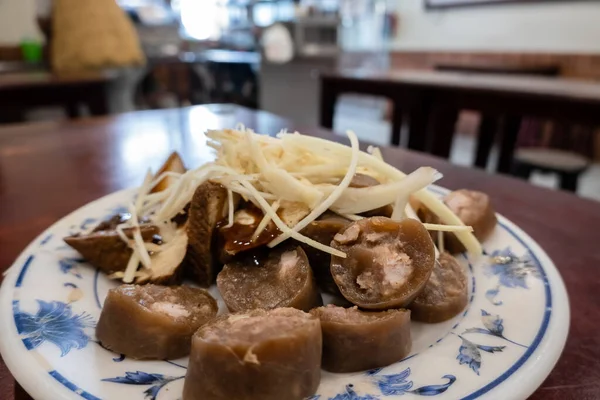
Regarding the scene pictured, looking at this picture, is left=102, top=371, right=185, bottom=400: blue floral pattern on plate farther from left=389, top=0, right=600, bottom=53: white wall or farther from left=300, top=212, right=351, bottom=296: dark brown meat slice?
left=389, top=0, right=600, bottom=53: white wall

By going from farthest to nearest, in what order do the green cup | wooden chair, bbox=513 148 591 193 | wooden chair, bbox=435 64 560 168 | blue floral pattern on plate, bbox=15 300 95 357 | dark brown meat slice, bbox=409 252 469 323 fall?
the green cup < wooden chair, bbox=435 64 560 168 < wooden chair, bbox=513 148 591 193 < dark brown meat slice, bbox=409 252 469 323 < blue floral pattern on plate, bbox=15 300 95 357

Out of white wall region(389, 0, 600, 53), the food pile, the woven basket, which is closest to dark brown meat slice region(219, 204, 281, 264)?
the food pile

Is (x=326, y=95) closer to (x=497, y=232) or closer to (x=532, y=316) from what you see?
(x=497, y=232)

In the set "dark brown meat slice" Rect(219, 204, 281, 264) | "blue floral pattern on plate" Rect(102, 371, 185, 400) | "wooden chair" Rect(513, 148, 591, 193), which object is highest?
"dark brown meat slice" Rect(219, 204, 281, 264)

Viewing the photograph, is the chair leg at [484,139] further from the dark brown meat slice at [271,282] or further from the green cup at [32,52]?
the green cup at [32,52]

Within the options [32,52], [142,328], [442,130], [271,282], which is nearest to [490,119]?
[442,130]

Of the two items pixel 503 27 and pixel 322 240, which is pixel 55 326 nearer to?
pixel 322 240

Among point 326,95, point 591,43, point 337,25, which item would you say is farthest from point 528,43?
point 326,95
